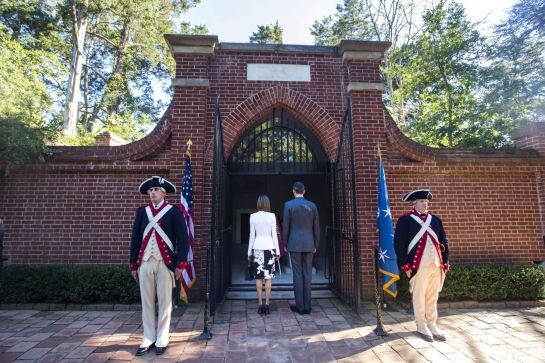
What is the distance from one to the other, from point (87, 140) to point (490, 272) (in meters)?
13.0

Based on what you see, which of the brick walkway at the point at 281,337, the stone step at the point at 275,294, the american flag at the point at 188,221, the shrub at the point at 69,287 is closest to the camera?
the brick walkway at the point at 281,337

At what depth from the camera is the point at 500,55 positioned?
9492 millimetres

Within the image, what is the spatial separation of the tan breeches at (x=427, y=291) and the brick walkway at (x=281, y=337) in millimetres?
307

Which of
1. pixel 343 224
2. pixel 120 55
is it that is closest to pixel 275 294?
pixel 343 224

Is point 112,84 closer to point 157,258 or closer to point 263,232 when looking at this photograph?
point 263,232

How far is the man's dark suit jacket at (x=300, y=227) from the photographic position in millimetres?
5178

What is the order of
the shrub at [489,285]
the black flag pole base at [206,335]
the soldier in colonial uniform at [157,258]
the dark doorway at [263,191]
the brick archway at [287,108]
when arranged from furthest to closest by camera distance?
the dark doorway at [263,191]
the brick archway at [287,108]
the shrub at [489,285]
the black flag pole base at [206,335]
the soldier in colonial uniform at [157,258]

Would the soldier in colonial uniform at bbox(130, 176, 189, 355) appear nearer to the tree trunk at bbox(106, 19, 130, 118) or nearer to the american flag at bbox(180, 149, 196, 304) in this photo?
the american flag at bbox(180, 149, 196, 304)

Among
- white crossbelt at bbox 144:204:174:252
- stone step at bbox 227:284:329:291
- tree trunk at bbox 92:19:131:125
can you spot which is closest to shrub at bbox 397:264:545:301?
stone step at bbox 227:284:329:291

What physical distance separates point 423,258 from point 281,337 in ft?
7.02

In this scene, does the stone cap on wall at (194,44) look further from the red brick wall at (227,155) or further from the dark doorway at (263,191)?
the dark doorway at (263,191)

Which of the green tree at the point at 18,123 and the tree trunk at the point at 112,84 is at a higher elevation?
the tree trunk at the point at 112,84

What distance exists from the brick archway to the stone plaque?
267 millimetres

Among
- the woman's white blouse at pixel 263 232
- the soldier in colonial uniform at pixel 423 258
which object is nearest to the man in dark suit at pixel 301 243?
the woman's white blouse at pixel 263 232
